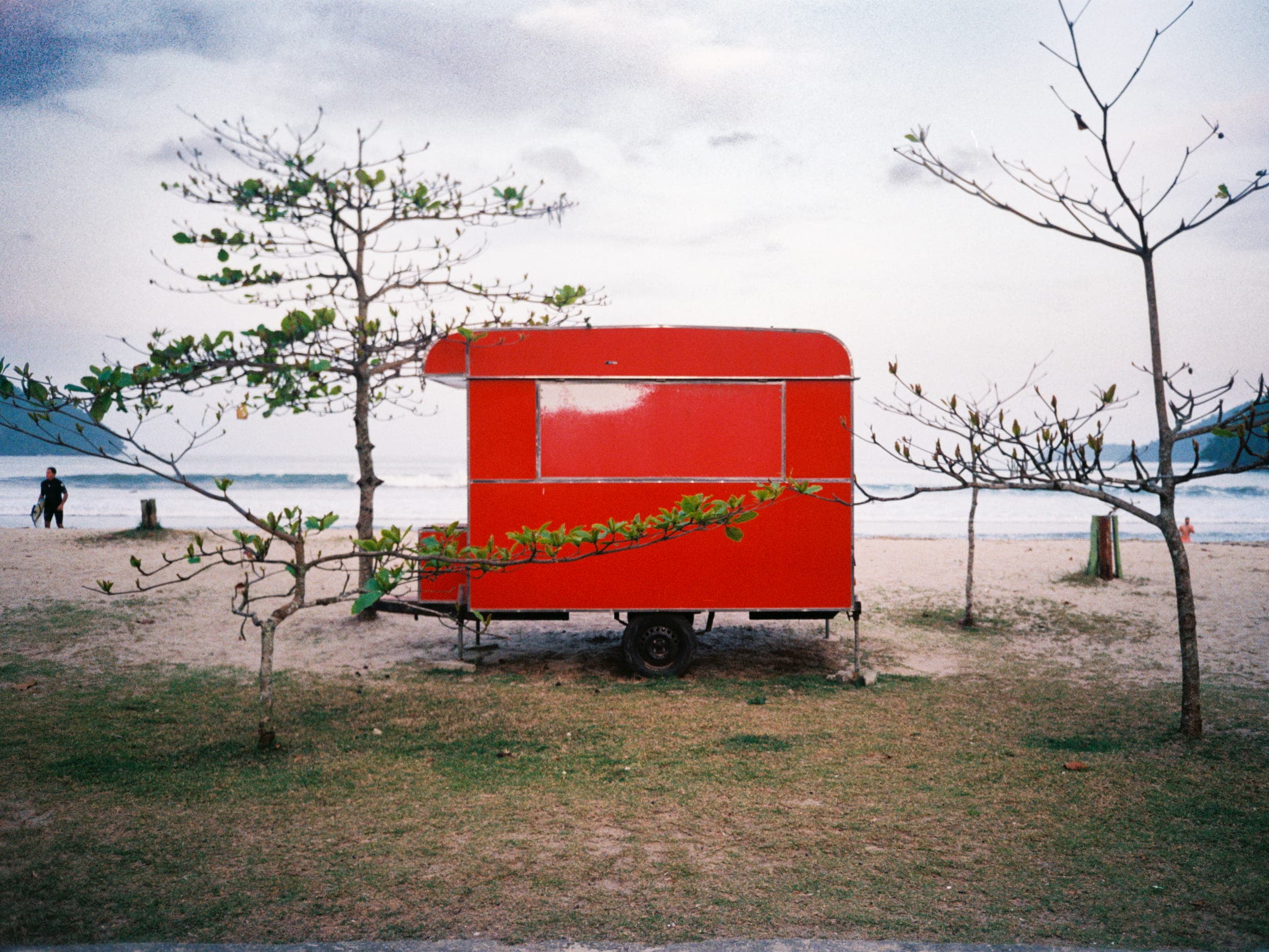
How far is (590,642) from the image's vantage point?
10.2 metres

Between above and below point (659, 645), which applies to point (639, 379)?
above

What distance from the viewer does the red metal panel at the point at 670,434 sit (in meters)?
8.20

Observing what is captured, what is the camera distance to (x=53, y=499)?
19.9 metres

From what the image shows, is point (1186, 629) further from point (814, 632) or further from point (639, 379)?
point (814, 632)

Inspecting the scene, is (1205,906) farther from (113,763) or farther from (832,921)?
(113,763)

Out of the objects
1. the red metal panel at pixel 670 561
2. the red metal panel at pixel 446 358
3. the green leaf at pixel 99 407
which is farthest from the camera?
the red metal panel at pixel 446 358

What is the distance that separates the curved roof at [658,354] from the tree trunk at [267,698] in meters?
3.34

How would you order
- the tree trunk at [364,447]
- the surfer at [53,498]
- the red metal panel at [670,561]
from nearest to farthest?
the red metal panel at [670,561] → the tree trunk at [364,447] → the surfer at [53,498]

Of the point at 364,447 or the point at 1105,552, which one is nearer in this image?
the point at 364,447

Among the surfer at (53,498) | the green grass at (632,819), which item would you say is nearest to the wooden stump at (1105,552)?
the green grass at (632,819)

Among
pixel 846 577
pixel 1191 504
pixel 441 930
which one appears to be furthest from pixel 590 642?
pixel 1191 504

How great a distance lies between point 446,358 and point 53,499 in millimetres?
16632

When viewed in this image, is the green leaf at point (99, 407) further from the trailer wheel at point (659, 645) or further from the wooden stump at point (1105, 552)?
the wooden stump at point (1105, 552)

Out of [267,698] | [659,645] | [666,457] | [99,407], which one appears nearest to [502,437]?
[666,457]
